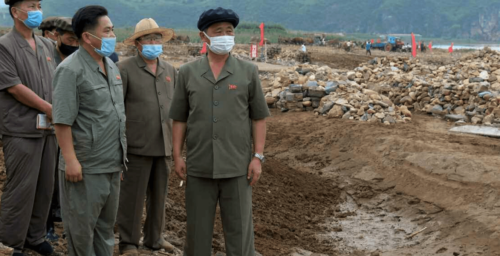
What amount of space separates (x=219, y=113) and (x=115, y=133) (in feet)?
A: 2.20

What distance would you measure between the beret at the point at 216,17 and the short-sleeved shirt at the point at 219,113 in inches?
9.3

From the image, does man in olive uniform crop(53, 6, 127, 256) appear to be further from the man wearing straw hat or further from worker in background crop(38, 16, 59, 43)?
worker in background crop(38, 16, 59, 43)

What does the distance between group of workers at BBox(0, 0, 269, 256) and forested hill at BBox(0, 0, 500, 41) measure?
13100 centimetres

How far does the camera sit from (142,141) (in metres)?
4.81

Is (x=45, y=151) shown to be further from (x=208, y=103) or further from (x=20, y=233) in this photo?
(x=208, y=103)

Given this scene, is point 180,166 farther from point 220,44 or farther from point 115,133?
point 220,44

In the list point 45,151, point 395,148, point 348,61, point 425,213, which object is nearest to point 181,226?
point 45,151

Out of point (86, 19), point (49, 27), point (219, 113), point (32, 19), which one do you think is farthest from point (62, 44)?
point (219, 113)

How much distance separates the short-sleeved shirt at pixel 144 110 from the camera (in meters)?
4.82

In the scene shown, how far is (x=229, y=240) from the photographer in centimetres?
426

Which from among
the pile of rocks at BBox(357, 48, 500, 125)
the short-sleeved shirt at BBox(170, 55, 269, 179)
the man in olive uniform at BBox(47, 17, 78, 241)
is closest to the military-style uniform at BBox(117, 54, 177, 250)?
the man in olive uniform at BBox(47, 17, 78, 241)

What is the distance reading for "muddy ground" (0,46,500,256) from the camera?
6.88 metres

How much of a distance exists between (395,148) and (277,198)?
2722 mm

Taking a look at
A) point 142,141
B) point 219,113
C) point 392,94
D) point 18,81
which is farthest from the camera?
point 392,94
